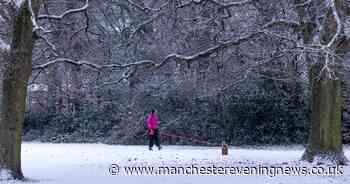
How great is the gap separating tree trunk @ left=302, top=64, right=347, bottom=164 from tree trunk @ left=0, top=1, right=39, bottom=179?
7788 mm

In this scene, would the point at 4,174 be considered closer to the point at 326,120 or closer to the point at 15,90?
the point at 15,90

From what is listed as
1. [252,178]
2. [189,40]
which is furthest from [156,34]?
[252,178]

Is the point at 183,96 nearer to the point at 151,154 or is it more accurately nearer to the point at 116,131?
the point at 116,131

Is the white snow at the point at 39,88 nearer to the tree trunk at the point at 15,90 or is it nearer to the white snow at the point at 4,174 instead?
the tree trunk at the point at 15,90

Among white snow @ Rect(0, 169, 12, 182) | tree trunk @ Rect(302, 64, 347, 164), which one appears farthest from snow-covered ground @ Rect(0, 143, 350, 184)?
tree trunk @ Rect(302, 64, 347, 164)

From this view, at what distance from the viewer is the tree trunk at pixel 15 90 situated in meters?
13.6

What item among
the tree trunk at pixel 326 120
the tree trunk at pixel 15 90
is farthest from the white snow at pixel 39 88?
the tree trunk at pixel 326 120

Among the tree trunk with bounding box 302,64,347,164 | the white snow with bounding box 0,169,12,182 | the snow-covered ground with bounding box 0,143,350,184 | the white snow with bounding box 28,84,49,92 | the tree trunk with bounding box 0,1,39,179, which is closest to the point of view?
the white snow with bounding box 0,169,12,182

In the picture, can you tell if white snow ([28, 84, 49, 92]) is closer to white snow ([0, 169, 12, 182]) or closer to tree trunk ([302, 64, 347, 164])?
white snow ([0, 169, 12, 182])

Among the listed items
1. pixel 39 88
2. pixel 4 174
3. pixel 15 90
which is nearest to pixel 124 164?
pixel 4 174

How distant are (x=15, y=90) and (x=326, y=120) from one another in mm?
8452

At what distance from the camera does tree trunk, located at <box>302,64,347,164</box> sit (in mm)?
16125

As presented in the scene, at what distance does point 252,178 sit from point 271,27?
5230mm

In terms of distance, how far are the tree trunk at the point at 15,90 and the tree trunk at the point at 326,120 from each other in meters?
7.79
